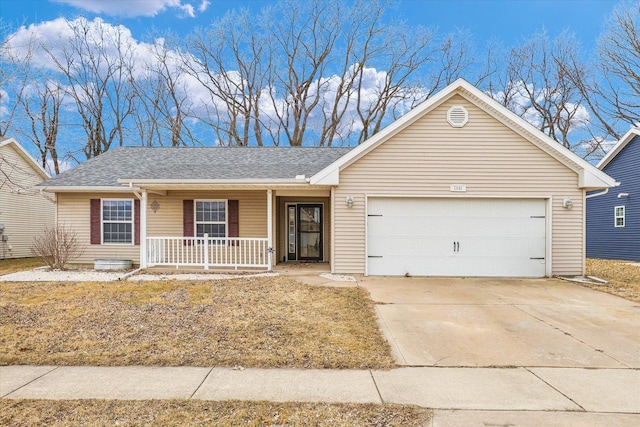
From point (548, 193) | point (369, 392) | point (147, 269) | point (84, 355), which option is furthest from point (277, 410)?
point (548, 193)

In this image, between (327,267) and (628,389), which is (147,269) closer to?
(327,267)

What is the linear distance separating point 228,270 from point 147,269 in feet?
7.41

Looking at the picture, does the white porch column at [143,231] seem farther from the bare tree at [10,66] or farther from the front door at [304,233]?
the front door at [304,233]

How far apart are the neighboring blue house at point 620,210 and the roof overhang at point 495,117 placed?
7.87 meters

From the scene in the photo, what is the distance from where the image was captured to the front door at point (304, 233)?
495 inches

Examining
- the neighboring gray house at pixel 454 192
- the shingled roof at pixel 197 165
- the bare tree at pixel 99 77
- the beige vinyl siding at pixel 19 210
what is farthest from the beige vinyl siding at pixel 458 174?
the bare tree at pixel 99 77

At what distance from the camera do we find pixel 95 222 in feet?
38.5

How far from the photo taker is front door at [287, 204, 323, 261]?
12578 millimetres

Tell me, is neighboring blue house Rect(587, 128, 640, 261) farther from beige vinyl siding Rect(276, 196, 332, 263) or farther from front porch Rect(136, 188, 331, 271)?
front porch Rect(136, 188, 331, 271)

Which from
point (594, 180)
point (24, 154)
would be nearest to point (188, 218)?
point (594, 180)

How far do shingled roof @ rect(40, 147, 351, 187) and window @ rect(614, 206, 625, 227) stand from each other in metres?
12.4

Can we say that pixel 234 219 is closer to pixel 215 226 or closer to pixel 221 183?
pixel 215 226

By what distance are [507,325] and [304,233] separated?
7.89 meters

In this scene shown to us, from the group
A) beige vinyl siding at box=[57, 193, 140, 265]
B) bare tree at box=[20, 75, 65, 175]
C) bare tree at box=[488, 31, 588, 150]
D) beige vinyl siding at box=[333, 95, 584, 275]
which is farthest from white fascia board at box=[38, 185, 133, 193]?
bare tree at box=[488, 31, 588, 150]
